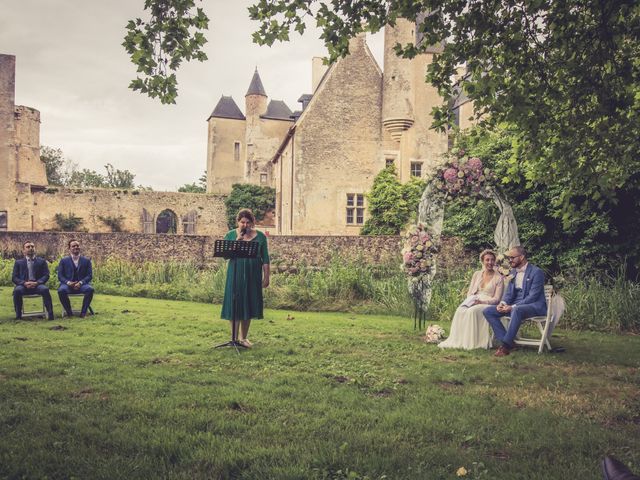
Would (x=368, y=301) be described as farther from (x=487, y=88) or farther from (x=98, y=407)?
(x=98, y=407)

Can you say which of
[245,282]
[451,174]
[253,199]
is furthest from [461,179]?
[253,199]

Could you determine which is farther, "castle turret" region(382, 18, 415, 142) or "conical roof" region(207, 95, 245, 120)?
"conical roof" region(207, 95, 245, 120)

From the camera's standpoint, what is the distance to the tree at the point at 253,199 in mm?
41500

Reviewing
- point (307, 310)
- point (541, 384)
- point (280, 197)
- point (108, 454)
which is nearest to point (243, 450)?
point (108, 454)

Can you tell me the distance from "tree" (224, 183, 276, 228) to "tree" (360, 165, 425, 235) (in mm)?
15248

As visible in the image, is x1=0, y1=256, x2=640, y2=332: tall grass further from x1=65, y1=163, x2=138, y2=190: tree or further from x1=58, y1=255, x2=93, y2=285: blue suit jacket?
x1=65, y1=163, x2=138, y2=190: tree

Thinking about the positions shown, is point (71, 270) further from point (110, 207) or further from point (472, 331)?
point (110, 207)

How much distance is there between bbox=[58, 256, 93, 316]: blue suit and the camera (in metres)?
10.7

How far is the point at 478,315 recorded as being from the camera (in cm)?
846

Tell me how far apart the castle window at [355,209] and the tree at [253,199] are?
41.6 ft

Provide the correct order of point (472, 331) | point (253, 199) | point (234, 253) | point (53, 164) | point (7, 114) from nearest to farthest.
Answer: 1. point (234, 253)
2. point (472, 331)
3. point (253, 199)
4. point (7, 114)
5. point (53, 164)

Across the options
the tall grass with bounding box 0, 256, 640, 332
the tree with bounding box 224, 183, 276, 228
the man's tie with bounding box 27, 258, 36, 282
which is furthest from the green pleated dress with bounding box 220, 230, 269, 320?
the tree with bounding box 224, 183, 276, 228

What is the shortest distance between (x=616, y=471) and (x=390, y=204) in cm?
2495

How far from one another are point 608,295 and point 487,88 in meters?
7.65
